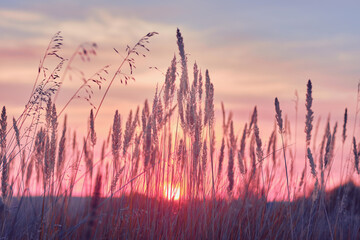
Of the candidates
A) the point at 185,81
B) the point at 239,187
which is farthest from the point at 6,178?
the point at 239,187

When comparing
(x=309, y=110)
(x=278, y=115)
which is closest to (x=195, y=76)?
(x=278, y=115)

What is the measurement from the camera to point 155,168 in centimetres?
355

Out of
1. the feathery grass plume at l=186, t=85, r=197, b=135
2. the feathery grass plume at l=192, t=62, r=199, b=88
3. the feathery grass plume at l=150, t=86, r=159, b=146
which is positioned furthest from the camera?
the feathery grass plume at l=192, t=62, r=199, b=88

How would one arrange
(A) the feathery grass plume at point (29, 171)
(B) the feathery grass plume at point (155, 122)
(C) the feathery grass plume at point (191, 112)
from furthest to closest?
(A) the feathery grass plume at point (29, 171) < (B) the feathery grass plume at point (155, 122) < (C) the feathery grass plume at point (191, 112)

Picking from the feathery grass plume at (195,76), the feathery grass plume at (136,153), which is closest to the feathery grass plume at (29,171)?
the feathery grass plume at (136,153)

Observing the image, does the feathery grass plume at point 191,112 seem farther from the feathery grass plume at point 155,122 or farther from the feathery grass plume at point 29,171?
the feathery grass plume at point 29,171

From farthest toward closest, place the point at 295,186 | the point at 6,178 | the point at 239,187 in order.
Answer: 1. the point at 295,186
2. the point at 239,187
3. the point at 6,178

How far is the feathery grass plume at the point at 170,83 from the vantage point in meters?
3.34

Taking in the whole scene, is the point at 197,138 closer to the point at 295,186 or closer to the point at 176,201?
the point at 176,201

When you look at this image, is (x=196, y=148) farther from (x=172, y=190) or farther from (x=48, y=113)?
(x=48, y=113)

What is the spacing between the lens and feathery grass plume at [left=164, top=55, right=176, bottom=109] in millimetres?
3343

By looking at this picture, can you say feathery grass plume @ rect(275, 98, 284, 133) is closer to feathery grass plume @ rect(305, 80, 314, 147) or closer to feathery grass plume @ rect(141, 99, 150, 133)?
feathery grass plume @ rect(305, 80, 314, 147)

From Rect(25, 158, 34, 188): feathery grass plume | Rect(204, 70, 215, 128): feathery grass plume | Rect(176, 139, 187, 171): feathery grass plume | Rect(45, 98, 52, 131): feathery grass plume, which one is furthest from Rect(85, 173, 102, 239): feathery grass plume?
Rect(25, 158, 34, 188): feathery grass plume

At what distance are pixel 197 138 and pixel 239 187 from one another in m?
0.87
